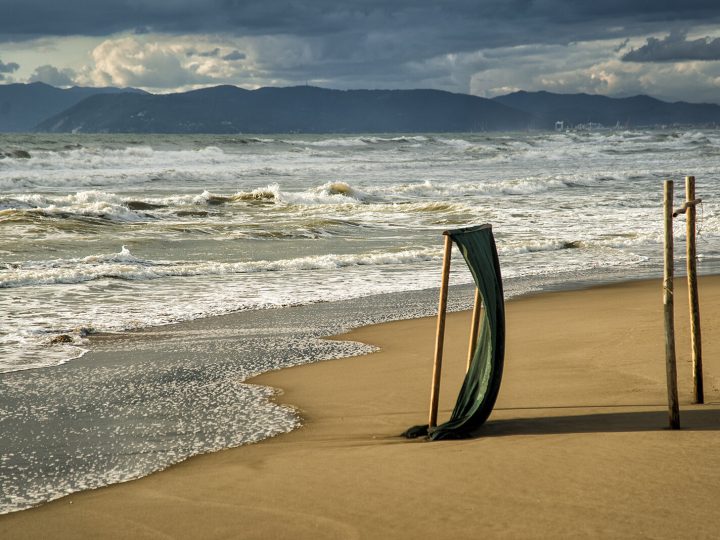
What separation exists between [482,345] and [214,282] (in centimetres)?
874

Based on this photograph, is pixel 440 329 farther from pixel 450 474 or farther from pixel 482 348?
pixel 450 474

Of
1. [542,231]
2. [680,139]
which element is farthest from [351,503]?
[680,139]

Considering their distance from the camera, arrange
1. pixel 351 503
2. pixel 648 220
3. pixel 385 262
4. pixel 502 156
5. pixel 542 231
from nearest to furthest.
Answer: pixel 351 503, pixel 385 262, pixel 542 231, pixel 648 220, pixel 502 156

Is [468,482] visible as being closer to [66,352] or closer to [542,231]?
[66,352]

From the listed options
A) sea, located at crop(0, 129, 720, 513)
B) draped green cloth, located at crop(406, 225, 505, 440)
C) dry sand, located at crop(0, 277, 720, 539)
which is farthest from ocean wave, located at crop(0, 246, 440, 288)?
draped green cloth, located at crop(406, 225, 505, 440)

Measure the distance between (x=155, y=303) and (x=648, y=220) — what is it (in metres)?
15.6

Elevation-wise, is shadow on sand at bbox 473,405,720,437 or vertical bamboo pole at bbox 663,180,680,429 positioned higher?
vertical bamboo pole at bbox 663,180,680,429

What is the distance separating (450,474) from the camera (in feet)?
16.0

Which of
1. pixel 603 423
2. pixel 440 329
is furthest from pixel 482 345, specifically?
pixel 603 423

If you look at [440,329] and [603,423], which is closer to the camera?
[440,329]

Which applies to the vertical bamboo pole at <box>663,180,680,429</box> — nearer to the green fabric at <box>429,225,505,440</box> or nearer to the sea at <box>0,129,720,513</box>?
the green fabric at <box>429,225,505,440</box>

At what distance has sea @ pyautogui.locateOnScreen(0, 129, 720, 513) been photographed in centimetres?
634

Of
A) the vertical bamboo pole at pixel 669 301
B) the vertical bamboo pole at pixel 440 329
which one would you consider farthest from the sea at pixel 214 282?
the vertical bamboo pole at pixel 669 301

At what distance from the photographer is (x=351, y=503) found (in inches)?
179
